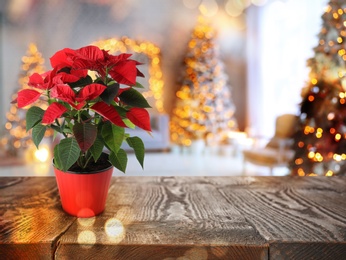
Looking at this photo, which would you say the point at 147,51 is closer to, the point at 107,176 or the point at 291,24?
the point at 291,24

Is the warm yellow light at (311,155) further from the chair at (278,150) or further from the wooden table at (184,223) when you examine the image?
the wooden table at (184,223)

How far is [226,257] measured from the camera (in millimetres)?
585

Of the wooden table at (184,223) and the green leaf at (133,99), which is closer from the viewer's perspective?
the wooden table at (184,223)

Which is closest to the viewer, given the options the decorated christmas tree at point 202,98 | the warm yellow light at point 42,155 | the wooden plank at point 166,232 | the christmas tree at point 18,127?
the wooden plank at point 166,232

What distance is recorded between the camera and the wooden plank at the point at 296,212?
0.60 m

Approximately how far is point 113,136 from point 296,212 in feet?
1.49

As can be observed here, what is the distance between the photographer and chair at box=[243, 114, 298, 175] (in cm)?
340

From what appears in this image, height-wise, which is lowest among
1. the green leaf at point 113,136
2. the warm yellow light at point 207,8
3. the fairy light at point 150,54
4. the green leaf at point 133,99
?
the green leaf at point 113,136

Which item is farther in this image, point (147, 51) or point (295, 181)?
point (147, 51)

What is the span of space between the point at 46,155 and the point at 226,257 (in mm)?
4893

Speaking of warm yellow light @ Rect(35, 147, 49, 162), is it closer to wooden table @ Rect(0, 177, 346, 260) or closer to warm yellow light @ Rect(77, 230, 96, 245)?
wooden table @ Rect(0, 177, 346, 260)

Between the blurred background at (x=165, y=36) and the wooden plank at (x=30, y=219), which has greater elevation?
the blurred background at (x=165, y=36)

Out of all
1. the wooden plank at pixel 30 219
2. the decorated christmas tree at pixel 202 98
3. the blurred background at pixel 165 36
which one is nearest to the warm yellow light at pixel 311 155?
the wooden plank at pixel 30 219

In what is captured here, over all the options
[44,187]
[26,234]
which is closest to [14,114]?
[44,187]
